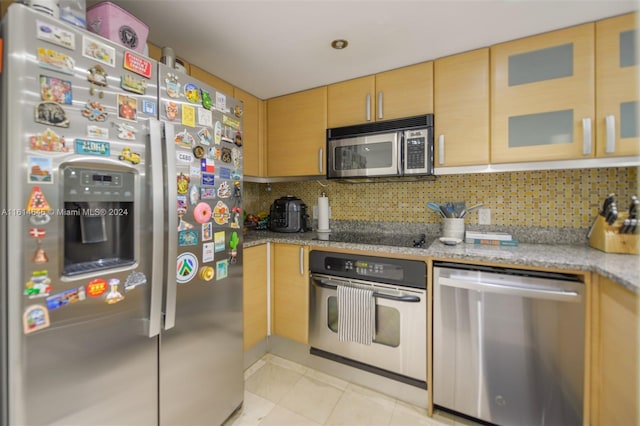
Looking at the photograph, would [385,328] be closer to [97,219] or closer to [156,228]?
[156,228]

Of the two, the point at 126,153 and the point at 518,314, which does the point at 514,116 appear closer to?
the point at 518,314

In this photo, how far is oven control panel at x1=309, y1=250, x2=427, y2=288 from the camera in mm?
1509

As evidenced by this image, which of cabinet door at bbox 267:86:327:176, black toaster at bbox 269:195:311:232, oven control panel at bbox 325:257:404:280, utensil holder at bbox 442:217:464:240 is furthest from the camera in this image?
black toaster at bbox 269:195:311:232

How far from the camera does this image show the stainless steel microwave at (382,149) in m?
1.69

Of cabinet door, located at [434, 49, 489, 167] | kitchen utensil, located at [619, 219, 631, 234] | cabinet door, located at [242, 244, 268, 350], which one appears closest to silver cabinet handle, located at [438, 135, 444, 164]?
cabinet door, located at [434, 49, 489, 167]

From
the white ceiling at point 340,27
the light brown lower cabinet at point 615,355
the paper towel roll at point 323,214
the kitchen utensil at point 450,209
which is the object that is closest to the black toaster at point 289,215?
the paper towel roll at point 323,214

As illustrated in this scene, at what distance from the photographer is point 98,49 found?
869 millimetres

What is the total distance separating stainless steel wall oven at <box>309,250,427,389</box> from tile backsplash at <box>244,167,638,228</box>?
66cm

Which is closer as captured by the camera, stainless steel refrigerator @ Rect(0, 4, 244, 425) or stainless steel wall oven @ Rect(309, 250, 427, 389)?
stainless steel refrigerator @ Rect(0, 4, 244, 425)

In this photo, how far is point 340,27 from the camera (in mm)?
1404

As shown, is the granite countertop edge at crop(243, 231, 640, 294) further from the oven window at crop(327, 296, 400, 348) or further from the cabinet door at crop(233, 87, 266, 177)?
the cabinet door at crop(233, 87, 266, 177)

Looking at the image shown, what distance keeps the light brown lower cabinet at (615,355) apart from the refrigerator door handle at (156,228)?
1740mm

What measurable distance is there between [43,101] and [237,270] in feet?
3.24

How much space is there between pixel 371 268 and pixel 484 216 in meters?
0.92
